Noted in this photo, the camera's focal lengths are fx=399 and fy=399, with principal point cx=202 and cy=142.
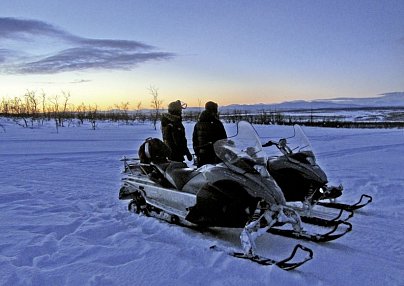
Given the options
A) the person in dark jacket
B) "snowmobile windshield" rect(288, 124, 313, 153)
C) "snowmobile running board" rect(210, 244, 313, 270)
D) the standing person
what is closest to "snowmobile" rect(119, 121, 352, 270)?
"snowmobile running board" rect(210, 244, 313, 270)

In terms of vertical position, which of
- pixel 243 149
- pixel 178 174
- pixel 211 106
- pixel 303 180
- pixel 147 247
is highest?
pixel 211 106

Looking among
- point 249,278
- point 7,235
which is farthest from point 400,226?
point 7,235

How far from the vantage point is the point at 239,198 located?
4133 mm

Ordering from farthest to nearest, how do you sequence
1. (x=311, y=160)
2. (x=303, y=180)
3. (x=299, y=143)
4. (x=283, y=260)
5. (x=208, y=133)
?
(x=208, y=133), (x=299, y=143), (x=311, y=160), (x=303, y=180), (x=283, y=260)

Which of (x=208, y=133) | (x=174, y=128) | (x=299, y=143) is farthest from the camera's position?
(x=174, y=128)

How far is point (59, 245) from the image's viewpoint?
4242 mm

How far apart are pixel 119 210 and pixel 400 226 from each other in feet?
12.4

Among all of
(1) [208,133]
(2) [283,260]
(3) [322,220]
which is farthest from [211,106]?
(2) [283,260]

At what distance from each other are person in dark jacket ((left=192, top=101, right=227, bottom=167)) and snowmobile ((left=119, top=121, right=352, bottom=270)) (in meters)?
0.92

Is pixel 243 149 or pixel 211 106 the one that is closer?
pixel 243 149

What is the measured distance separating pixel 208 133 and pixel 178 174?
51.3 inches

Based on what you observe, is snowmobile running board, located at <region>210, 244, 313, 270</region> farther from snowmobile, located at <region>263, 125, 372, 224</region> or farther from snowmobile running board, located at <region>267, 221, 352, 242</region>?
snowmobile, located at <region>263, 125, 372, 224</region>

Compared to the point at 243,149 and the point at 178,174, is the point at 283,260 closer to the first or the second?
the point at 243,149

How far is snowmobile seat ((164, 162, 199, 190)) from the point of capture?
493 cm
